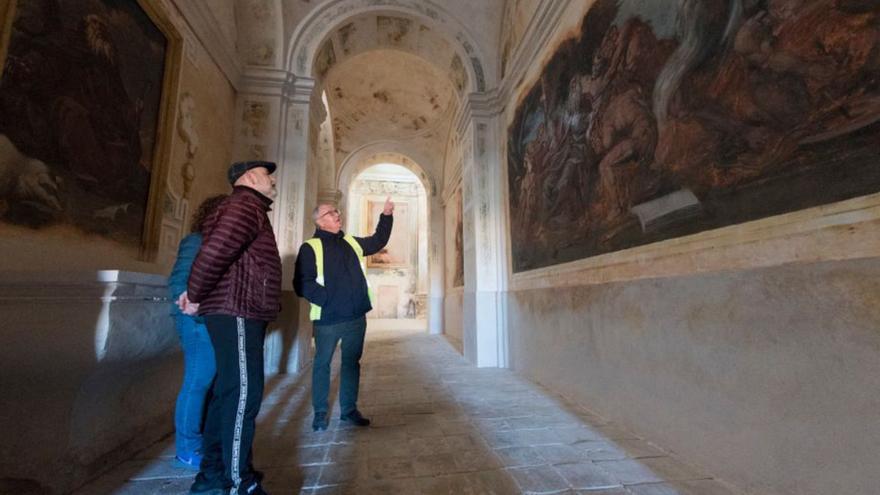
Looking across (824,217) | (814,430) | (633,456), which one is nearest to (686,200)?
(824,217)

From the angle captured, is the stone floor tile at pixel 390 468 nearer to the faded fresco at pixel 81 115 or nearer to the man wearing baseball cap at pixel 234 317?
the man wearing baseball cap at pixel 234 317

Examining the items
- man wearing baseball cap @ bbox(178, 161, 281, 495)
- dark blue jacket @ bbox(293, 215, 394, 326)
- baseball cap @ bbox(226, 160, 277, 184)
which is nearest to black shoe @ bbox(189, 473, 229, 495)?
man wearing baseball cap @ bbox(178, 161, 281, 495)

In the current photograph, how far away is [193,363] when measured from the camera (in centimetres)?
214

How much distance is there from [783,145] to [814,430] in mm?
1278

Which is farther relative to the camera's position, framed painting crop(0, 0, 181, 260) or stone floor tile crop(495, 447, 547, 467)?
stone floor tile crop(495, 447, 547, 467)

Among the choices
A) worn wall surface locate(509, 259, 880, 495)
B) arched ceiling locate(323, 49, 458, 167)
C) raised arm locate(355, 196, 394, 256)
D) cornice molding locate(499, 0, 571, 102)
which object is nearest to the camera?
worn wall surface locate(509, 259, 880, 495)

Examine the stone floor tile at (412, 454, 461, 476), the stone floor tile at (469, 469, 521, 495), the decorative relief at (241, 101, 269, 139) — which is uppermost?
the decorative relief at (241, 101, 269, 139)

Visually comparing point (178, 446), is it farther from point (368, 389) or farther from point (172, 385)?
point (368, 389)

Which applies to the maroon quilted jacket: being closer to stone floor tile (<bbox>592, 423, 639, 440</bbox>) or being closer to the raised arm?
the raised arm

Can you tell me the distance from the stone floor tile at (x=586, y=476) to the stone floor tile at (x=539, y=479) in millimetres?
49

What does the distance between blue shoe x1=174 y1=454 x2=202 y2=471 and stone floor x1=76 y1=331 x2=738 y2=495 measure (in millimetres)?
40

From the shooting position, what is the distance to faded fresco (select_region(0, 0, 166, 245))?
78.3 inches

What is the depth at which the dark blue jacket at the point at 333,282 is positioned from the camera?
104 inches

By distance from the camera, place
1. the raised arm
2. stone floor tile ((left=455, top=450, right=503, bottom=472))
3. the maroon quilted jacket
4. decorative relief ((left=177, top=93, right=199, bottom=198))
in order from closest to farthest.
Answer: the maroon quilted jacket → stone floor tile ((left=455, top=450, right=503, bottom=472)) → the raised arm → decorative relief ((left=177, top=93, right=199, bottom=198))
